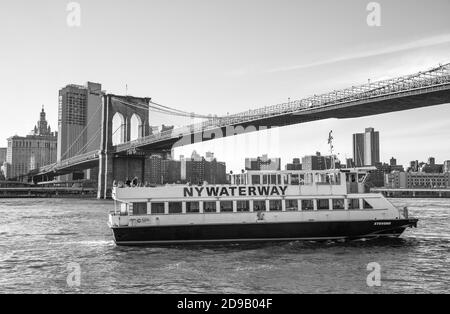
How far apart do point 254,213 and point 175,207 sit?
15.2ft

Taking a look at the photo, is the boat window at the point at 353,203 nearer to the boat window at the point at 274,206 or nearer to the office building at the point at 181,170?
the boat window at the point at 274,206

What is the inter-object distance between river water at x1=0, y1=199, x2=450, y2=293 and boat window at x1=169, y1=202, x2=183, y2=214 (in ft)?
7.00

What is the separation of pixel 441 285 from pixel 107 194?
92906 mm

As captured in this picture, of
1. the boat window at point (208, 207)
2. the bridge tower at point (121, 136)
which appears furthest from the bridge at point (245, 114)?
the boat window at point (208, 207)

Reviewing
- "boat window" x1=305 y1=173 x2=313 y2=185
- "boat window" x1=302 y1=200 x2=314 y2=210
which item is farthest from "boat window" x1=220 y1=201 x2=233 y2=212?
"boat window" x1=305 y1=173 x2=313 y2=185

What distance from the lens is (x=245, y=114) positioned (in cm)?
8756

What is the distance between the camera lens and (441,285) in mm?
18953

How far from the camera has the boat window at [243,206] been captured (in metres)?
27.7

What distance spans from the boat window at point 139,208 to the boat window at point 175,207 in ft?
4.94

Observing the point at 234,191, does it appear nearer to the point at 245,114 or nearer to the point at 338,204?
the point at 338,204

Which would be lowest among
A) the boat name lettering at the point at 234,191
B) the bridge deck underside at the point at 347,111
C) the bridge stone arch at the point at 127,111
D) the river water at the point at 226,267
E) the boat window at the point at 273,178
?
the river water at the point at 226,267

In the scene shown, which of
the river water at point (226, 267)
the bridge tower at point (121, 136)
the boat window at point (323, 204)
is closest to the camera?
the river water at point (226, 267)
